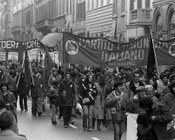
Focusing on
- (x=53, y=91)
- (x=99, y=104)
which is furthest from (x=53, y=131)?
(x=53, y=91)

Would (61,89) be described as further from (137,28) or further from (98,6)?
(98,6)

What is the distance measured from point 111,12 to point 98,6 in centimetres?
385

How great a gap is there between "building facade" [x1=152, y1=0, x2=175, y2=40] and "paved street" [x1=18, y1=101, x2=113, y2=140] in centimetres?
1383

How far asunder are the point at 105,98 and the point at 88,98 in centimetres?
43

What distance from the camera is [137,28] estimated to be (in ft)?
113

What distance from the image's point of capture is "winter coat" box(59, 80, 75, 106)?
1511 cm

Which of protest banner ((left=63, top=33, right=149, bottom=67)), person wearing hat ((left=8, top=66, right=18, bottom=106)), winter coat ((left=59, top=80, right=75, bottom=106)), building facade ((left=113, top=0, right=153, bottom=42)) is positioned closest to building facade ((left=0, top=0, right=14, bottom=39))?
building facade ((left=113, top=0, right=153, bottom=42))

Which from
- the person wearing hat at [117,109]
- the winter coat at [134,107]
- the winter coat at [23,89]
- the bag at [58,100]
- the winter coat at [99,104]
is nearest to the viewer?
the winter coat at [134,107]

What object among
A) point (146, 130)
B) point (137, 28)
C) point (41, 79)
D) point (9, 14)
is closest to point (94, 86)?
point (41, 79)

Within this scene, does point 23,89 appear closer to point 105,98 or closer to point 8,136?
point 105,98

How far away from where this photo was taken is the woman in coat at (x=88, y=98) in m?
14.2

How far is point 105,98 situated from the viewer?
1415 centimetres

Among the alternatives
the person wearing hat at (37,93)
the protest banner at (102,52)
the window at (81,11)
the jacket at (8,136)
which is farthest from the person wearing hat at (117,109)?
the window at (81,11)

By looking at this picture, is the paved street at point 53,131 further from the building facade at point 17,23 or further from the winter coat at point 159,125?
the building facade at point 17,23
